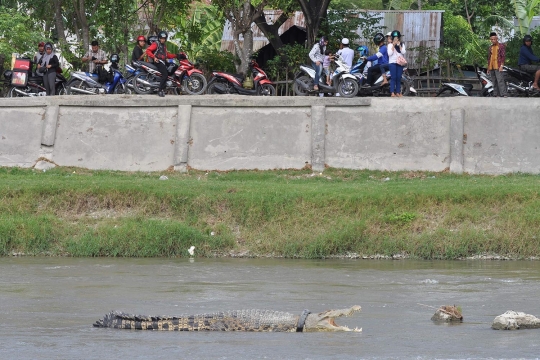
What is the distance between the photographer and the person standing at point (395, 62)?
55.5ft

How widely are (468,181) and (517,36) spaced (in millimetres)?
10444

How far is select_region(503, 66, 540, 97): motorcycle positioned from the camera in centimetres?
1764

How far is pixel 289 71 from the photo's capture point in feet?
71.7

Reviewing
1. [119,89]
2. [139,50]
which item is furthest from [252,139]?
[119,89]

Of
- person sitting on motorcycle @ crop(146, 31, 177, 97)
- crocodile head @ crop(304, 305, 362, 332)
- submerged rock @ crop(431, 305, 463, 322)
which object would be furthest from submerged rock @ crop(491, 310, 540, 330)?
person sitting on motorcycle @ crop(146, 31, 177, 97)

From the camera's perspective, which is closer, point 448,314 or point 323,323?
point 323,323

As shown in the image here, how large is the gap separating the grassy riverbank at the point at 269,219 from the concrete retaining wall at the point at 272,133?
1.54 meters

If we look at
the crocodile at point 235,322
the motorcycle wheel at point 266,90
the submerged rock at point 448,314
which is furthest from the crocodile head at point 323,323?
the motorcycle wheel at point 266,90

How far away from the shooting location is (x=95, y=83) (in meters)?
18.9

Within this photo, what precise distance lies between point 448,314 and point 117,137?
31.3ft

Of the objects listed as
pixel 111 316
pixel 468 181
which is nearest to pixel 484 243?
pixel 468 181

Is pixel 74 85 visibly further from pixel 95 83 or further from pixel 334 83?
pixel 334 83

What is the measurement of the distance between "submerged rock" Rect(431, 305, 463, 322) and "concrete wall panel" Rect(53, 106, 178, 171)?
878cm

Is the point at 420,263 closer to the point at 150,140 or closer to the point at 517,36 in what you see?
the point at 150,140
